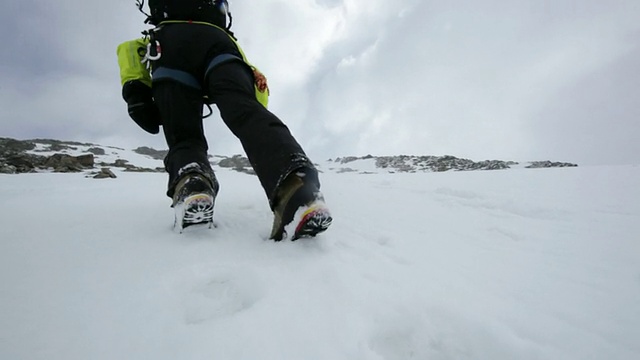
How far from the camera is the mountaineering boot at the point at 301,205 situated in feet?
3.10

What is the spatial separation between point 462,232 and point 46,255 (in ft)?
5.72

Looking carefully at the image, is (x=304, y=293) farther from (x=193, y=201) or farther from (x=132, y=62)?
(x=132, y=62)

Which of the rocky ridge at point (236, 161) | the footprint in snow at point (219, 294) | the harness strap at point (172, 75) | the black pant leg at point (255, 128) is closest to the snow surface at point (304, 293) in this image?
the footprint in snow at point (219, 294)

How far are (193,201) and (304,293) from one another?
60 cm

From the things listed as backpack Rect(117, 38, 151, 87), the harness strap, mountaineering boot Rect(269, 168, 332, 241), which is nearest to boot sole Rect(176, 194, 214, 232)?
mountaineering boot Rect(269, 168, 332, 241)

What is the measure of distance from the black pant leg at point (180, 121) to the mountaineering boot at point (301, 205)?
17.8 inches

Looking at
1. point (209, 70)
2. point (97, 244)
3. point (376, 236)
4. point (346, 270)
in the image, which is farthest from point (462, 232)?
point (97, 244)

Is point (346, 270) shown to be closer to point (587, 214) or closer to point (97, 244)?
point (97, 244)

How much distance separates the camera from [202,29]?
53.1 inches

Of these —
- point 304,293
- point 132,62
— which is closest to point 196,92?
point 132,62

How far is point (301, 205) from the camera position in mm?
950

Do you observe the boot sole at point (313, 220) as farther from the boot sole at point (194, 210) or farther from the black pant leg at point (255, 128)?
the boot sole at point (194, 210)

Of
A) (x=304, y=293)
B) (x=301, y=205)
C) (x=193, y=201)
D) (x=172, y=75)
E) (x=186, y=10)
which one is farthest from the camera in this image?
(x=186, y=10)

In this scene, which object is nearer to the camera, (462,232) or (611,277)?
(611,277)
